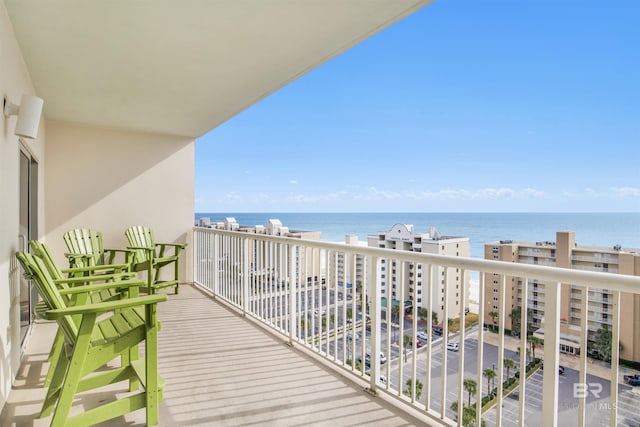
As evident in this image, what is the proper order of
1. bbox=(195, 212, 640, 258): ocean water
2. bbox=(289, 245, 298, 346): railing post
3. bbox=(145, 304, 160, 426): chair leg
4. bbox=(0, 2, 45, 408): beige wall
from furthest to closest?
bbox=(195, 212, 640, 258): ocean water < bbox=(289, 245, 298, 346): railing post < bbox=(0, 2, 45, 408): beige wall < bbox=(145, 304, 160, 426): chair leg

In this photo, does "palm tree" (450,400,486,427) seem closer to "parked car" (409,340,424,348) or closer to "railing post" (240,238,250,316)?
"parked car" (409,340,424,348)

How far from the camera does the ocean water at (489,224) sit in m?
14.5

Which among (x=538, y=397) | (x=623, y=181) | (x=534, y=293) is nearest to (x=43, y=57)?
(x=534, y=293)

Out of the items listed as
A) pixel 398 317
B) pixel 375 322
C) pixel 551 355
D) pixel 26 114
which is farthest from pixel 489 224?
pixel 26 114

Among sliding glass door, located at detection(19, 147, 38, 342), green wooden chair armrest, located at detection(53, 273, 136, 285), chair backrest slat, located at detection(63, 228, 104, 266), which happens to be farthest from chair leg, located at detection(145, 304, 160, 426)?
chair backrest slat, located at detection(63, 228, 104, 266)

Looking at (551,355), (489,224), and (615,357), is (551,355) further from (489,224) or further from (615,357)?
(489,224)

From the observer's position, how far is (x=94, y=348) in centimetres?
170

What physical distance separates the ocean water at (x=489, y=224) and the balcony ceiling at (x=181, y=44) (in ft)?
7.66

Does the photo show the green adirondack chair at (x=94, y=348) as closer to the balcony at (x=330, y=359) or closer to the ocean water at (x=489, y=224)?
the balcony at (x=330, y=359)

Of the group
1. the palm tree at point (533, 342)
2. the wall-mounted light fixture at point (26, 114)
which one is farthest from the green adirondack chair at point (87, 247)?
the palm tree at point (533, 342)

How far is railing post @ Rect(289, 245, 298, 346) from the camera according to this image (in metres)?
3.12

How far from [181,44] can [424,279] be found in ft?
8.23

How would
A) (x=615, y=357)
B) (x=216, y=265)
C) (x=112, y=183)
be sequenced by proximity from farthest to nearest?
(x=112, y=183) → (x=216, y=265) → (x=615, y=357)

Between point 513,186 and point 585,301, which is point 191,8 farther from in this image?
point 513,186
